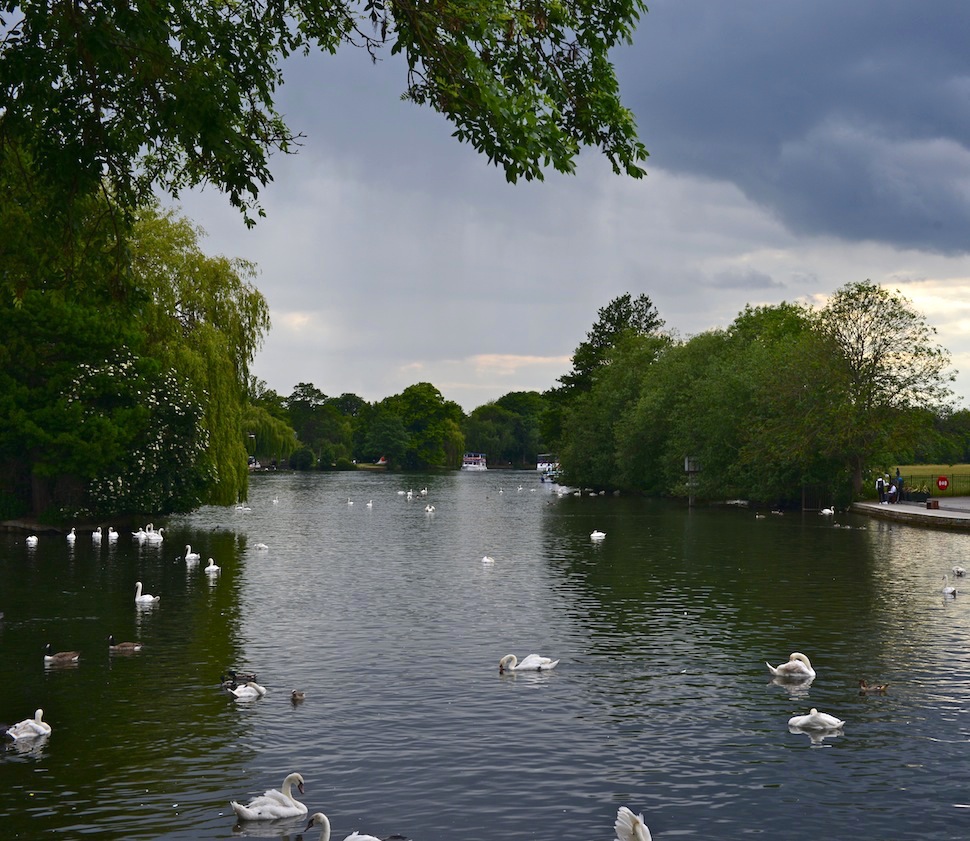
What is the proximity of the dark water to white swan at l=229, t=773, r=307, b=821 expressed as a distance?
0.24 meters

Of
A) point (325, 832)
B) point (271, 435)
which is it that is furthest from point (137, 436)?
point (271, 435)

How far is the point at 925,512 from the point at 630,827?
195 feet

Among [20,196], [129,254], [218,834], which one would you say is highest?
[20,196]

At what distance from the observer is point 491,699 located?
70.7 feet

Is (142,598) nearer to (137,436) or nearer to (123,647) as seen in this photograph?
(123,647)

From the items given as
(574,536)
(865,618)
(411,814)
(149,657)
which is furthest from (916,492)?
(411,814)

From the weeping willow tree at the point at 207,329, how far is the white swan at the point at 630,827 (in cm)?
4495

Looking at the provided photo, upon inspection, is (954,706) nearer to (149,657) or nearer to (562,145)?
(562,145)

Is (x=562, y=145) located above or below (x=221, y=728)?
above

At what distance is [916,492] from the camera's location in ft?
269

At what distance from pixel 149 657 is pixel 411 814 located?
12.6 m

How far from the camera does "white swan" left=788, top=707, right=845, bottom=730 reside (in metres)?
19.1

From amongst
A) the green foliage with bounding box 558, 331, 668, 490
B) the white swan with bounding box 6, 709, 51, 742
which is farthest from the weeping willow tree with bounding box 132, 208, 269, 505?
the green foliage with bounding box 558, 331, 668, 490

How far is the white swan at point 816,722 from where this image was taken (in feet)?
62.6
